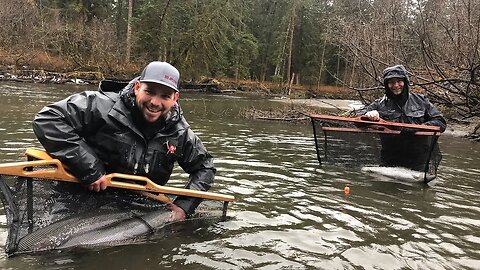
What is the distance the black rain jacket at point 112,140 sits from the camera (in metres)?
3.63

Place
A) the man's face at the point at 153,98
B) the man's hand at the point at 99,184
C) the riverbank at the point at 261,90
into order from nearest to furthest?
1. the man's hand at the point at 99,184
2. the man's face at the point at 153,98
3. the riverbank at the point at 261,90

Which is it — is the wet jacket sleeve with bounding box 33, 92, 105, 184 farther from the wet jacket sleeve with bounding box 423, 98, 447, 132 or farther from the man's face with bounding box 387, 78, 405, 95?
the wet jacket sleeve with bounding box 423, 98, 447, 132

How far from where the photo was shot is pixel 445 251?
14.4ft

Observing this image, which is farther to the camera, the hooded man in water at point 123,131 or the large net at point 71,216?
the hooded man in water at point 123,131

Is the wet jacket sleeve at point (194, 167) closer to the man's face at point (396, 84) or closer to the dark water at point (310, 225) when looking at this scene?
the dark water at point (310, 225)

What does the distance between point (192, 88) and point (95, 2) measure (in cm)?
1785

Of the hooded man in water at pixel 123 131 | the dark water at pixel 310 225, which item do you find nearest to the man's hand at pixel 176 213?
the hooded man in water at pixel 123 131

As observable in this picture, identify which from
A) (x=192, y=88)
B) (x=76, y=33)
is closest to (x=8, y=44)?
(x=76, y=33)

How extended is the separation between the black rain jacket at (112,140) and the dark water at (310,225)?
25.2 inches

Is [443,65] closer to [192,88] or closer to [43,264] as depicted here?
[43,264]


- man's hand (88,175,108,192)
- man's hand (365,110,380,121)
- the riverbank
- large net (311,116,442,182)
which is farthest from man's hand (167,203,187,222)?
the riverbank

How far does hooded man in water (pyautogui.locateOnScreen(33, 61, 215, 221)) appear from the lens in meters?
3.65

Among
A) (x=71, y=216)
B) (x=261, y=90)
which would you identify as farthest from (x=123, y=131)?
(x=261, y=90)

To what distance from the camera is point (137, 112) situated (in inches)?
158
